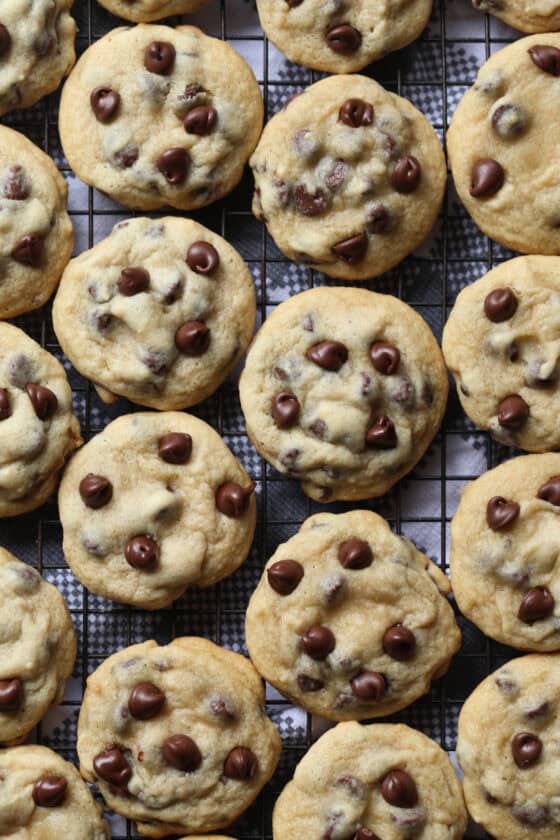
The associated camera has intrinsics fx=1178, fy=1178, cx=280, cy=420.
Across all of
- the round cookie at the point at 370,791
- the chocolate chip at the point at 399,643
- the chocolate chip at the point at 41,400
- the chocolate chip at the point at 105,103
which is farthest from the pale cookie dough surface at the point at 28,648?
the chocolate chip at the point at 105,103

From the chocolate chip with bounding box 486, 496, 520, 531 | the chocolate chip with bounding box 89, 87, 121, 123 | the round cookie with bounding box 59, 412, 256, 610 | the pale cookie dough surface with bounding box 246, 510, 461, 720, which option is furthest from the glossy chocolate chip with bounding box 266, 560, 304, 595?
the chocolate chip with bounding box 89, 87, 121, 123

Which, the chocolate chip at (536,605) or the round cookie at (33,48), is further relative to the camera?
the round cookie at (33,48)

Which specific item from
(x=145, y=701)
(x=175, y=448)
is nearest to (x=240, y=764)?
(x=145, y=701)

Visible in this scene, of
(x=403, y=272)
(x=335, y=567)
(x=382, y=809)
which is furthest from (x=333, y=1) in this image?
(x=382, y=809)

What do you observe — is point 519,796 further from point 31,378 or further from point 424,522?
point 31,378

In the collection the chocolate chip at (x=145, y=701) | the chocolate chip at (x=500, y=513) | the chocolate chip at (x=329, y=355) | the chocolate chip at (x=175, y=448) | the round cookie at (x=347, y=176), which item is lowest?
the chocolate chip at (x=145, y=701)

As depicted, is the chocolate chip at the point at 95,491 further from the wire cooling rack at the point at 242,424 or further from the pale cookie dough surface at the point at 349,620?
the pale cookie dough surface at the point at 349,620
